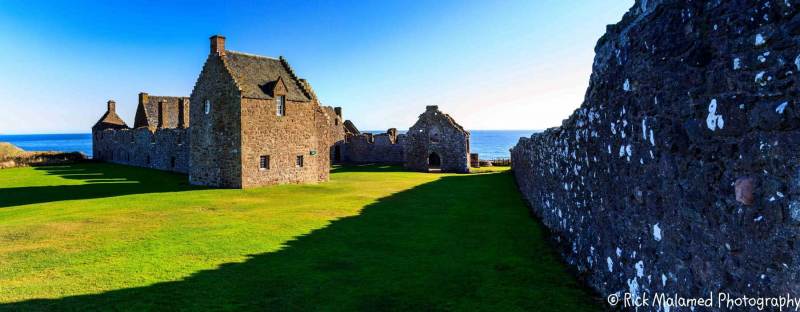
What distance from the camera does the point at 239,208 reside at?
61.7ft

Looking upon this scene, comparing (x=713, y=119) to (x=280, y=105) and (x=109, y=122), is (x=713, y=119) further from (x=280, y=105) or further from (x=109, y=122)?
(x=109, y=122)

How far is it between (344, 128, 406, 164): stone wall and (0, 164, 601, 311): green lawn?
106 feet

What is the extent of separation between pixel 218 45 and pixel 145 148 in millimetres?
22021

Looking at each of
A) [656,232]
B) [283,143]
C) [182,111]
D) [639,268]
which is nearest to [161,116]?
[182,111]

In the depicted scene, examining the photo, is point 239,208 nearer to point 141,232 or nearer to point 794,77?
point 141,232

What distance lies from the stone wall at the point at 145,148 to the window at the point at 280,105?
Result: 13.1 metres

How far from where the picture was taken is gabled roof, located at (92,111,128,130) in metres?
54.7

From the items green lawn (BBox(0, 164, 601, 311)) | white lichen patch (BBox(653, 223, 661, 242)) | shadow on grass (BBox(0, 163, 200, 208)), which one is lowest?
green lawn (BBox(0, 164, 601, 311))

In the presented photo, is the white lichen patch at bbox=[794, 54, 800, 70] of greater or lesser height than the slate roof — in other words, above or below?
below

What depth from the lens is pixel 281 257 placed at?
10.5 m

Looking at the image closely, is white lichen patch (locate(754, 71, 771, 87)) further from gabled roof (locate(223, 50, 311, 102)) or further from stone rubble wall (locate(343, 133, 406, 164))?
stone rubble wall (locate(343, 133, 406, 164))

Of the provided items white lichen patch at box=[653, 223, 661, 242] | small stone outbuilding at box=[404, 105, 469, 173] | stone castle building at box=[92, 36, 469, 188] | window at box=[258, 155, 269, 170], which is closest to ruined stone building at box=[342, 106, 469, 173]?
small stone outbuilding at box=[404, 105, 469, 173]

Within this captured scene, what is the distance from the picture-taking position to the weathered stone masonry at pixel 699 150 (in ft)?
11.7

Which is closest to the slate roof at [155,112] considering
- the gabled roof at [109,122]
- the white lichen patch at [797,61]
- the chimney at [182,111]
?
the chimney at [182,111]
